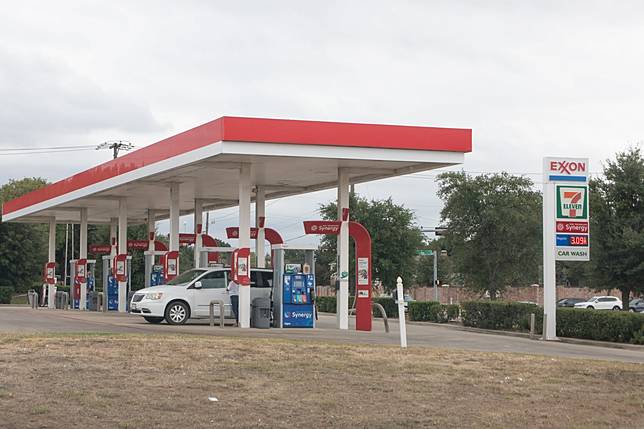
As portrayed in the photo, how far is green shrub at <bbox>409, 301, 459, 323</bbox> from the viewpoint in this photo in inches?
1502

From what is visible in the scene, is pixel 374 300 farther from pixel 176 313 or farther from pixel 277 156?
pixel 277 156

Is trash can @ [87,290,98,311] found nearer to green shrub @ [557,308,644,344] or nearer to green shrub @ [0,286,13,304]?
green shrub @ [557,308,644,344]

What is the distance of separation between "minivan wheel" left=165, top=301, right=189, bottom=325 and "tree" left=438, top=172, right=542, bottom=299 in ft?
63.1

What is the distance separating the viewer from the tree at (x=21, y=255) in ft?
219

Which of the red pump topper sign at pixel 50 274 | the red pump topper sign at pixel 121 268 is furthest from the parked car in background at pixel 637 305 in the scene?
the red pump topper sign at pixel 50 274

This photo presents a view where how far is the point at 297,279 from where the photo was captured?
89.7ft

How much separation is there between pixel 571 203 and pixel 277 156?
826 centimetres

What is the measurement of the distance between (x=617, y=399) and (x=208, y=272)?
1650cm

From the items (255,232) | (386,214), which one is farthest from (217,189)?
(386,214)

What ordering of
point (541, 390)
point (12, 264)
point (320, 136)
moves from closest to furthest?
1. point (541, 390)
2. point (320, 136)
3. point (12, 264)

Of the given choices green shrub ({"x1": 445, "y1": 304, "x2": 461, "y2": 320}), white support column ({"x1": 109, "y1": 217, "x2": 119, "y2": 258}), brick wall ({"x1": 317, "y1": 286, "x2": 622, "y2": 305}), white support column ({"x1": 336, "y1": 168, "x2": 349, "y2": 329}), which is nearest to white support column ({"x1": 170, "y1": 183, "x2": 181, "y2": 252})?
white support column ({"x1": 336, "y1": 168, "x2": 349, "y2": 329})

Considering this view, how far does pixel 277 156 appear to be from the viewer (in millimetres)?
25031

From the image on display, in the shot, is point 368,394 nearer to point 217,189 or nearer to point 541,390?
point 541,390

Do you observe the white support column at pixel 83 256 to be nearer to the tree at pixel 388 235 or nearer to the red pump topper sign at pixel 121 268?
the red pump topper sign at pixel 121 268
